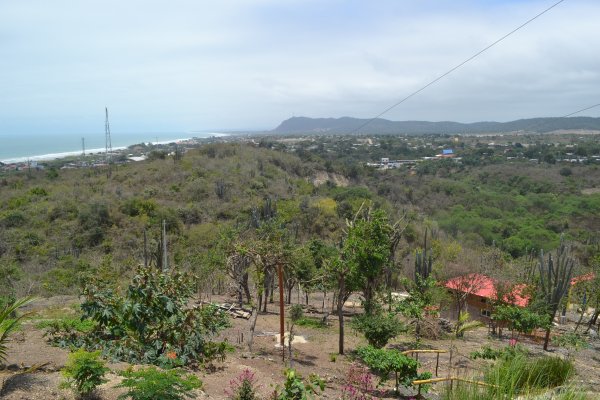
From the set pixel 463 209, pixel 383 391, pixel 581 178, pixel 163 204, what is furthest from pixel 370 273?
pixel 581 178

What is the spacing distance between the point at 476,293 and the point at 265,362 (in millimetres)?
12395

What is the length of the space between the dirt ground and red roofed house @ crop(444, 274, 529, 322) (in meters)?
1.33

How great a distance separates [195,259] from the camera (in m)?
20.4

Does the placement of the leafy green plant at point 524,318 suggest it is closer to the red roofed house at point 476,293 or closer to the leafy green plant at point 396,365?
the red roofed house at point 476,293

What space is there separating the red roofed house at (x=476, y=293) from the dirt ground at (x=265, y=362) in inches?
52.4

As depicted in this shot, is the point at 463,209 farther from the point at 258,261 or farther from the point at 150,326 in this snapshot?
the point at 150,326

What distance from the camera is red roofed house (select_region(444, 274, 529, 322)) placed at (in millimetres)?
15383

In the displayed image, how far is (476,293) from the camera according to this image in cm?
1916

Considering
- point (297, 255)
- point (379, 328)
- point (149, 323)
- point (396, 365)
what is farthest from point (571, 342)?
point (149, 323)

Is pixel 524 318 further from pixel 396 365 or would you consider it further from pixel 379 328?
pixel 396 365

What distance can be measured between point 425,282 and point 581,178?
58.8 metres

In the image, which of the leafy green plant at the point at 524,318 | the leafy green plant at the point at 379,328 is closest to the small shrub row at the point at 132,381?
the leafy green plant at the point at 379,328

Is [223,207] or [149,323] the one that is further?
[223,207]

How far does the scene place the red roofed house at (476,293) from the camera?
606 inches
